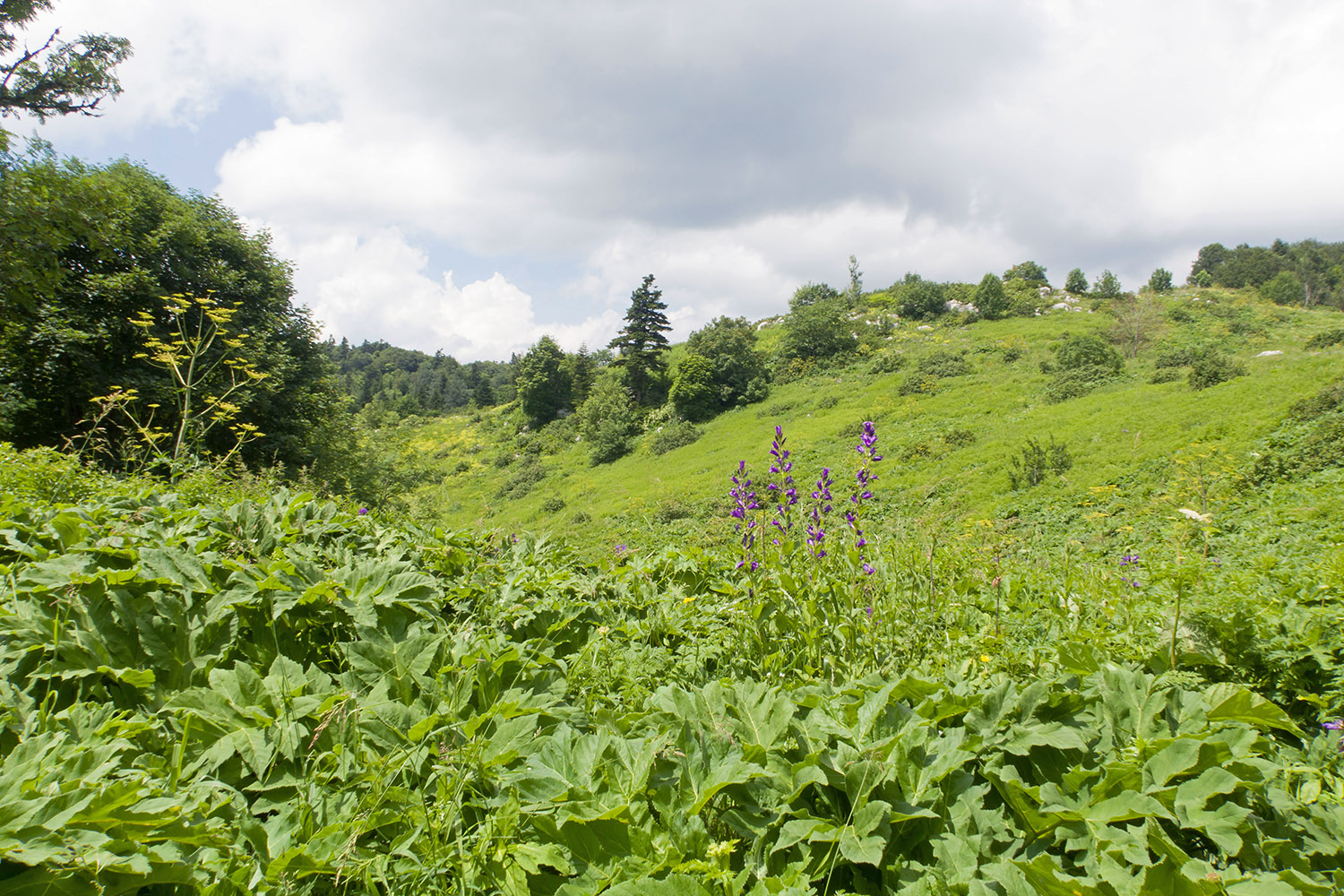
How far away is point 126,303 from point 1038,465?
76.6 feet

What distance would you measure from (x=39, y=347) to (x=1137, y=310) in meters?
45.6

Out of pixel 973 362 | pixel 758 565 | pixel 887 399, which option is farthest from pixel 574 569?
pixel 973 362

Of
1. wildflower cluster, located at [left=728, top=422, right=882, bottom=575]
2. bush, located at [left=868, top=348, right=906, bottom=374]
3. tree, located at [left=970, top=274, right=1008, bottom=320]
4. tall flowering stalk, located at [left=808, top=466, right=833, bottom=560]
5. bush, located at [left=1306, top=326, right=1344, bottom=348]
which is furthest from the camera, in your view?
tree, located at [left=970, top=274, right=1008, bottom=320]

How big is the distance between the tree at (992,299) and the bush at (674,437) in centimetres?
2792

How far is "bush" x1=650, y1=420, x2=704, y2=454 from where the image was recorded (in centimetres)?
3406

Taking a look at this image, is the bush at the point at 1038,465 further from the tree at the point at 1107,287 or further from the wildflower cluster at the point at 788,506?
the tree at the point at 1107,287

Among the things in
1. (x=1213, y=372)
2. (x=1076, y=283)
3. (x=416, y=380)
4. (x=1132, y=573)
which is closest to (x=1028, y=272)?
Answer: (x=1076, y=283)

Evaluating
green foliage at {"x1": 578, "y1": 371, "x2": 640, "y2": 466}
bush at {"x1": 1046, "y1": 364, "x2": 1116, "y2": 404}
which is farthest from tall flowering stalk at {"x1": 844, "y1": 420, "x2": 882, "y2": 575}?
green foliage at {"x1": 578, "y1": 371, "x2": 640, "y2": 466}

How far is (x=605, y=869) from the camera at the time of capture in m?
1.33

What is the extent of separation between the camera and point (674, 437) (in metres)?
34.5

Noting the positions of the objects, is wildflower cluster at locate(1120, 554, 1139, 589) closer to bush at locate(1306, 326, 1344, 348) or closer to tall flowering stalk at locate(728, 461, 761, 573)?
tall flowering stalk at locate(728, 461, 761, 573)

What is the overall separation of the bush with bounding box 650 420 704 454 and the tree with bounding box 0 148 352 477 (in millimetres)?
18973

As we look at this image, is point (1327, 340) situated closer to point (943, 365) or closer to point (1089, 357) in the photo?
point (1089, 357)

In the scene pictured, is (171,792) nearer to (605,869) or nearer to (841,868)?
(605,869)
